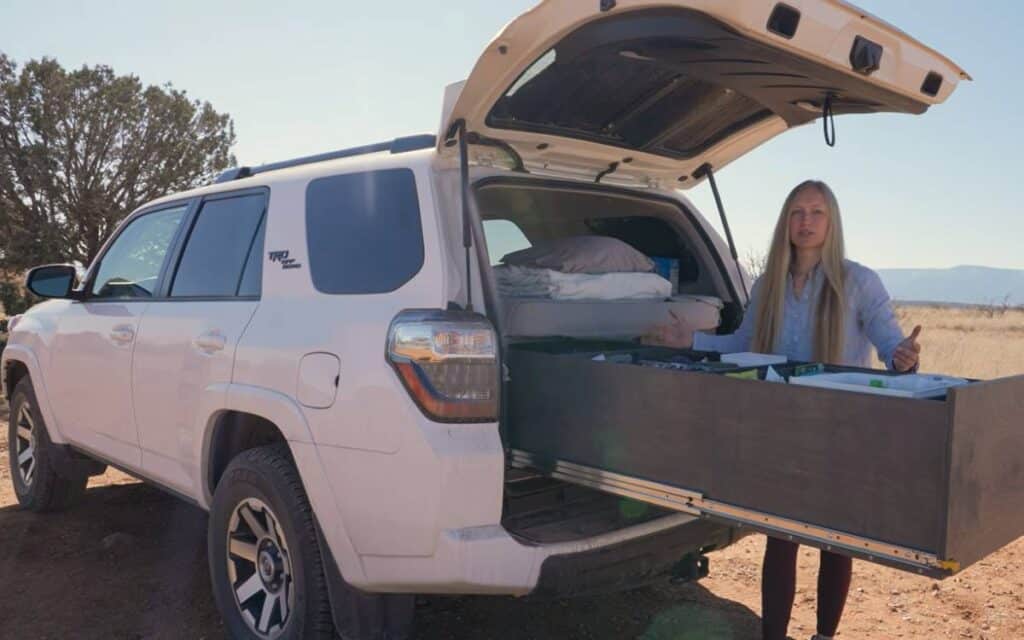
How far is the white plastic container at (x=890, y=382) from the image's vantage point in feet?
7.41

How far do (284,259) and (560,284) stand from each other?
1.09 metres

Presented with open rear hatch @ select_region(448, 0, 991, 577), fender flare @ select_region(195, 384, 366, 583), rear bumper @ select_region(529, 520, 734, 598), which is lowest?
rear bumper @ select_region(529, 520, 734, 598)

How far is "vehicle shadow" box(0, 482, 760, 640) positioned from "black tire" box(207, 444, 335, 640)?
380 millimetres

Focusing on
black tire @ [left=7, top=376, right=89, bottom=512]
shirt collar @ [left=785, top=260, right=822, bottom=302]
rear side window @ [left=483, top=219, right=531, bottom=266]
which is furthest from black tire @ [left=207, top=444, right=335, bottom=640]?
black tire @ [left=7, top=376, right=89, bottom=512]

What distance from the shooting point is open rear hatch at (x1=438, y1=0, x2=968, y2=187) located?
2332 mm

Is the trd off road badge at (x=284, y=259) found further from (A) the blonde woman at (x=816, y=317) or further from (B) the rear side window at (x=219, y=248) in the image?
(A) the blonde woman at (x=816, y=317)

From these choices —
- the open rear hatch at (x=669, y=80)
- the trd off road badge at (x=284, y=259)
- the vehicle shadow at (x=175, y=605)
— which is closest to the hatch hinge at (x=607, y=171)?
the open rear hatch at (x=669, y=80)

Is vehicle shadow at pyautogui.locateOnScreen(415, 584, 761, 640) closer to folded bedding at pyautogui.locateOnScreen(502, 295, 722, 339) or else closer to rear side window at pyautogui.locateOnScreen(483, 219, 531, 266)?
folded bedding at pyautogui.locateOnScreen(502, 295, 722, 339)

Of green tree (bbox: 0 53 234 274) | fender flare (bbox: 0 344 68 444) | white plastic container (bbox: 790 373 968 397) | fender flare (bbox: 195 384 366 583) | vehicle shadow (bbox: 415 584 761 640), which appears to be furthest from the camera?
green tree (bbox: 0 53 234 274)

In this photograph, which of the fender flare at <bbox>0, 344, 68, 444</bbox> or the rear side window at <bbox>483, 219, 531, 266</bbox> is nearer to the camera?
the rear side window at <bbox>483, 219, 531, 266</bbox>

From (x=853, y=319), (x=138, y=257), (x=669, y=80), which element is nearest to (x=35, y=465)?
(x=138, y=257)

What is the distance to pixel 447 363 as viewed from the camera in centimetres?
251

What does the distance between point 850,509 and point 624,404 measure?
2.21ft

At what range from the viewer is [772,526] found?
2104 mm
